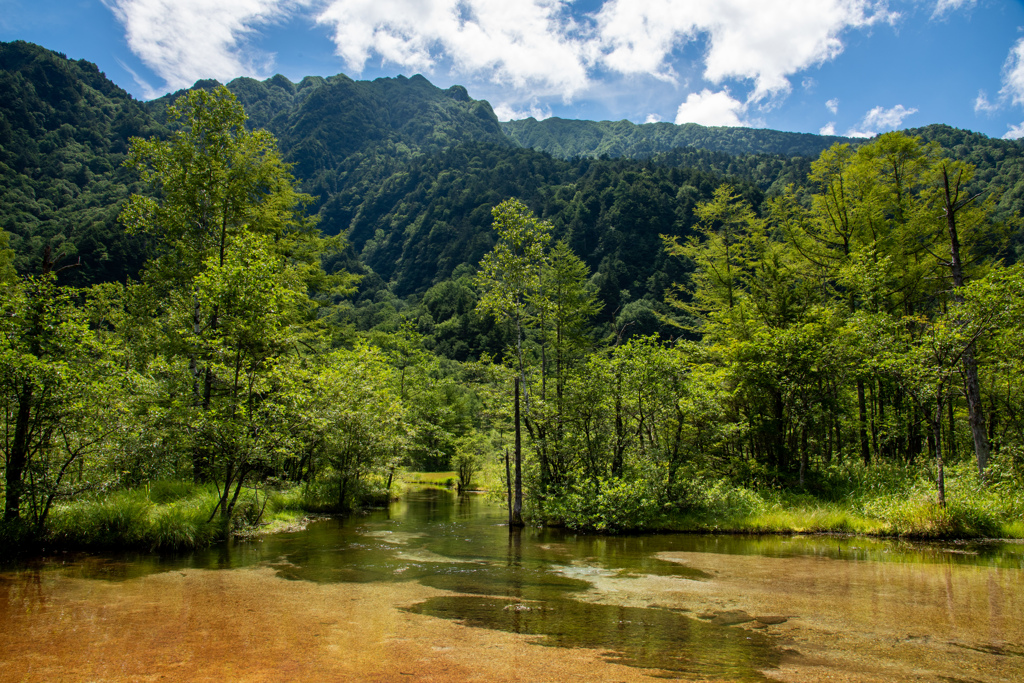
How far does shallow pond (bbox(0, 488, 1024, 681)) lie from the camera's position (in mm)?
5551

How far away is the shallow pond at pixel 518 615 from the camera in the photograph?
5.55 metres

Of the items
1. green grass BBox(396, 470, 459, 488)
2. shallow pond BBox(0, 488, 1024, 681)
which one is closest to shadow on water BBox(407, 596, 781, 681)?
shallow pond BBox(0, 488, 1024, 681)

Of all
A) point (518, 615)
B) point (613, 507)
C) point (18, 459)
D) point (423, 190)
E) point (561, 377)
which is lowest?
point (613, 507)

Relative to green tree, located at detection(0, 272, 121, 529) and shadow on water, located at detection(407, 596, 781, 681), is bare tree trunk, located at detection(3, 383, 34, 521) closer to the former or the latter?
green tree, located at detection(0, 272, 121, 529)

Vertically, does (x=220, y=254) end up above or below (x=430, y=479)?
above

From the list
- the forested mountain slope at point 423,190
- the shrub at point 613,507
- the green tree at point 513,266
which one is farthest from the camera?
the forested mountain slope at point 423,190

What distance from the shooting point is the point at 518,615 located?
7.79m

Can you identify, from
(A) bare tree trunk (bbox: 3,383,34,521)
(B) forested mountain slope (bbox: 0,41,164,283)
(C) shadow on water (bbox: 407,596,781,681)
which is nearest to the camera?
(C) shadow on water (bbox: 407,596,781,681)

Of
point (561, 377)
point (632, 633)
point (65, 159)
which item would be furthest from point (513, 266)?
point (65, 159)

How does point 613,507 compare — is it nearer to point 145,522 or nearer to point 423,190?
point 145,522

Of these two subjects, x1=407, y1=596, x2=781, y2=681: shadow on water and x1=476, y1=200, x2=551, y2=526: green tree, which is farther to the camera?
x1=476, y1=200, x2=551, y2=526: green tree

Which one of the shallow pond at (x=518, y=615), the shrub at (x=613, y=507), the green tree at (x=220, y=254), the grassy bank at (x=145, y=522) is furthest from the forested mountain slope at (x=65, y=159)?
the shrub at (x=613, y=507)

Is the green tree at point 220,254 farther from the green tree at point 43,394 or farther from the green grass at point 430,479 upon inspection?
the green grass at point 430,479

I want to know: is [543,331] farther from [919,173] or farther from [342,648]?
[919,173]
